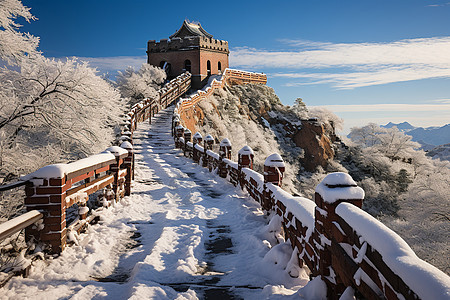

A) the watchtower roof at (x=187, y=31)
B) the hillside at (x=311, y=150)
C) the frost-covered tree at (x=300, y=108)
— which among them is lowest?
the hillside at (x=311, y=150)

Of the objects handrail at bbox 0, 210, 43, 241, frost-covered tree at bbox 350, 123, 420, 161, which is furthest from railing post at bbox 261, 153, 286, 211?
frost-covered tree at bbox 350, 123, 420, 161

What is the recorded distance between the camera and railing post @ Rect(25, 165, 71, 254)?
4.19m

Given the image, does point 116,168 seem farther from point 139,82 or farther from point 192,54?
point 192,54

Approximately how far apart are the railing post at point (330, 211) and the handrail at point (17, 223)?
346 cm

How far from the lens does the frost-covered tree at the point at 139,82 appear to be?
35.2 metres

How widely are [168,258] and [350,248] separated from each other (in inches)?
111

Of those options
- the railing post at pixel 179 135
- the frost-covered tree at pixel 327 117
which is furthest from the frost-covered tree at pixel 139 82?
the frost-covered tree at pixel 327 117

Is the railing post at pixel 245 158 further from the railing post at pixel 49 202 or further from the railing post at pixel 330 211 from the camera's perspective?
the railing post at pixel 330 211

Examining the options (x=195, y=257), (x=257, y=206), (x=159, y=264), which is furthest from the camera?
(x=257, y=206)

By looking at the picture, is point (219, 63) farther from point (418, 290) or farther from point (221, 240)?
point (418, 290)

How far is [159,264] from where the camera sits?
427cm

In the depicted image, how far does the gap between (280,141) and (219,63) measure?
54.0 ft

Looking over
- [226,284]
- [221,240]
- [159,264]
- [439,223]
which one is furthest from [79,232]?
[439,223]

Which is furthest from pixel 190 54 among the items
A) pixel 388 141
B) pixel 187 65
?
pixel 388 141
